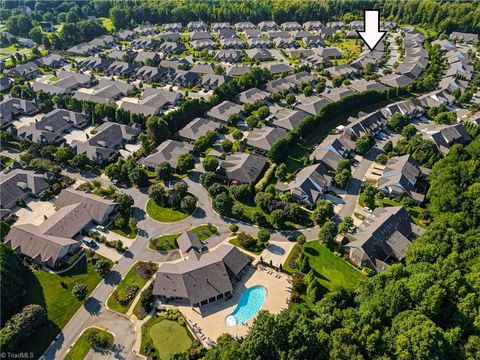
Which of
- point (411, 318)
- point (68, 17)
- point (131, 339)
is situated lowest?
point (131, 339)

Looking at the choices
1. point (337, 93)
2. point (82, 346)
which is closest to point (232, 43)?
point (337, 93)

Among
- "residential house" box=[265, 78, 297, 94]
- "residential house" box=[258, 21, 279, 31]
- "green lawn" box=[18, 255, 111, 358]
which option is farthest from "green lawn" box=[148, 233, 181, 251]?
"residential house" box=[258, 21, 279, 31]

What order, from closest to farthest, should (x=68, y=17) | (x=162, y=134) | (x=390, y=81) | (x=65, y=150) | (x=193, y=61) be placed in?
1. (x=65, y=150)
2. (x=162, y=134)
3. (x=390, y=81)
4. (x=193, y=61)
5. (x=68, y=17)

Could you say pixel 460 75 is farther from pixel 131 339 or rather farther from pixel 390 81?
pixel 131 339

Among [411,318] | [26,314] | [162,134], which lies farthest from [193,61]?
[411,318]

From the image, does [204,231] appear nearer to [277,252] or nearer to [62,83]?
[277,252]
